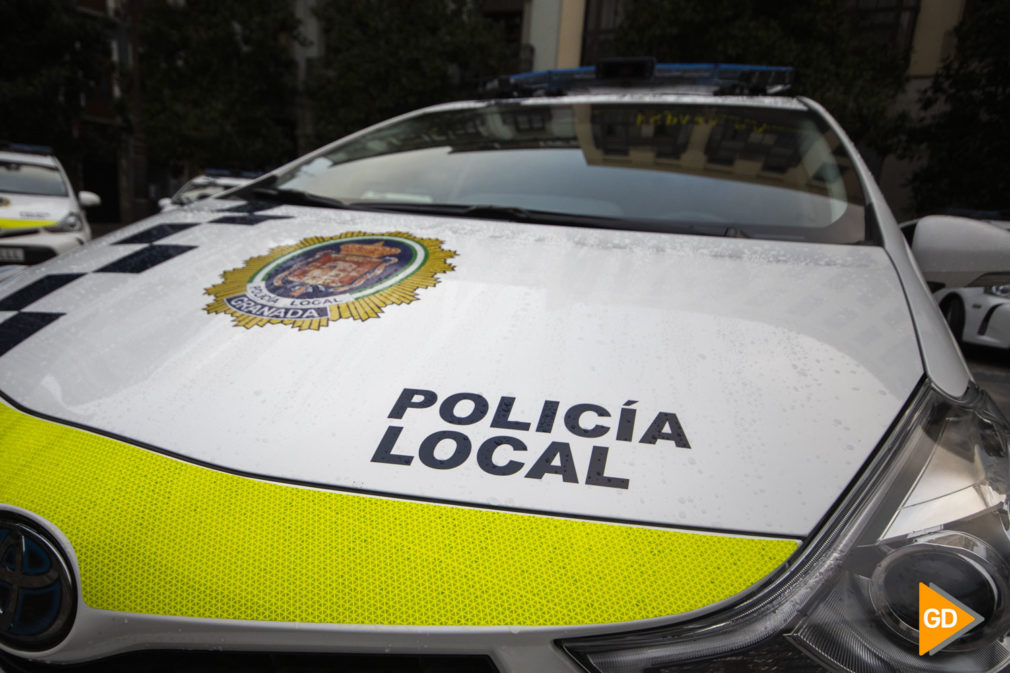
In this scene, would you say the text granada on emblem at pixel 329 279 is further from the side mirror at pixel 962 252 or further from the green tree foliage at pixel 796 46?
the green tree foliage at pixel 796 46

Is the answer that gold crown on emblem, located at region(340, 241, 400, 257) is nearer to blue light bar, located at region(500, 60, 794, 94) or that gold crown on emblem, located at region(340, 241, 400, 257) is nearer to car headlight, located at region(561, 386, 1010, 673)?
car headlight, located at region(561, 386, 1010, 673)

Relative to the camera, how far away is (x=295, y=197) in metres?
1.75

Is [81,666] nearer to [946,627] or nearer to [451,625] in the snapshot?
[451,625]

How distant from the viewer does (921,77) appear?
434 inches

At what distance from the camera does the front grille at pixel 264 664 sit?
67 centimetres

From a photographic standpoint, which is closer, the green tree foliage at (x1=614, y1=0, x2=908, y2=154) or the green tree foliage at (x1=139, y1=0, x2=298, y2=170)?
the green tree foliage at (x1=614, y1=0, x2=908, y2=154)

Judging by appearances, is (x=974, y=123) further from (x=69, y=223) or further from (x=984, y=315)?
(x=69, y=223)

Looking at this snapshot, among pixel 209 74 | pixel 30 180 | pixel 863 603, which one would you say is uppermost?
pixel 209 74

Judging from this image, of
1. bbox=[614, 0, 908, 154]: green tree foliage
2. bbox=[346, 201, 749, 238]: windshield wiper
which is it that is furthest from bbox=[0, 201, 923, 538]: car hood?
bbox=[614, 0, 908, 154]: green tree foliage

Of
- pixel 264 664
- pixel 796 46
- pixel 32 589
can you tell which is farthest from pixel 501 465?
pixel 796 46

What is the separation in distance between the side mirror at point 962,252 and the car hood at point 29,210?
637cm

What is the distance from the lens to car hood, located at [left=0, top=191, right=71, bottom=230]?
5.38m

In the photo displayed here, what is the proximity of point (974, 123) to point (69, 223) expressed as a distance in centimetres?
971

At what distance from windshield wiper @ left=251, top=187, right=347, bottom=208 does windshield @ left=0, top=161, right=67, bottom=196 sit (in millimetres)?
5609
